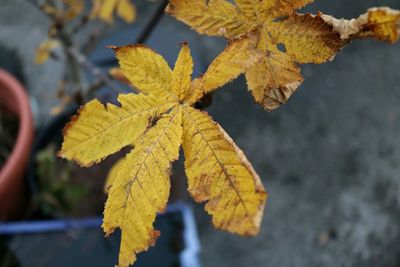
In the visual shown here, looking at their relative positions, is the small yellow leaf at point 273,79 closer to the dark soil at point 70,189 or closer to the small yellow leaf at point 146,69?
the small yellow leaf at point 146,69

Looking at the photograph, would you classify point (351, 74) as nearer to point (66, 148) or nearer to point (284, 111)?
point (284, 111)

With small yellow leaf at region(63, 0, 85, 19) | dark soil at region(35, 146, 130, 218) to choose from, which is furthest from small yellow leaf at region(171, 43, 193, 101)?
dark soil at region(35, 146, 130, 218)

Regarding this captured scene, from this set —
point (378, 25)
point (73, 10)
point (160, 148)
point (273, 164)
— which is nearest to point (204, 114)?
point (160, 148)

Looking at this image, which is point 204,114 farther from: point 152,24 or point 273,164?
point 273,164

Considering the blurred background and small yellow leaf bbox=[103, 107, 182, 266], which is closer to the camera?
small yellow leaf bbox=[103, 107, 182, 266]

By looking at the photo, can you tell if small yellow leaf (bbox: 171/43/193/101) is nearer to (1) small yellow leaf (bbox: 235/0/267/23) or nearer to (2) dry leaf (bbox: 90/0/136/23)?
(1) small yellow leaf (bbox: 235/0/267/23)

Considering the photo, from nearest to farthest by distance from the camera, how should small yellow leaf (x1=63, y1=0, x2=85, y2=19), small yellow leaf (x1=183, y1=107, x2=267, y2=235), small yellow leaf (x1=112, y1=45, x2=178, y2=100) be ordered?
small yellow leaf (x1=183, y1=107, x2=267, y2=235)
small yellow leaf (x1=112, y1=45, x2=178, y2=100)
small yellow leaf (x1=63, y1=0, x2=85, y2=19)
